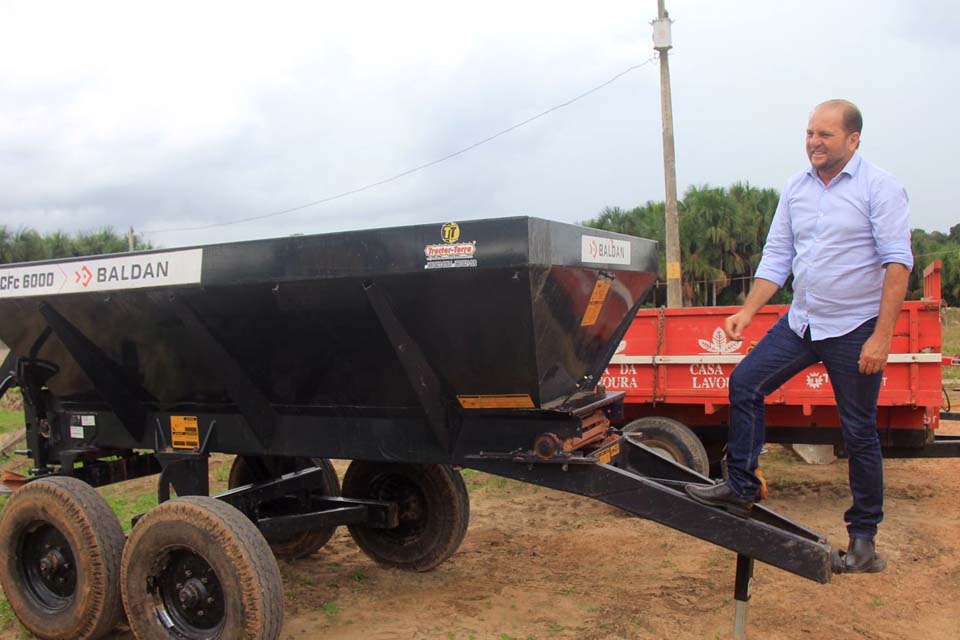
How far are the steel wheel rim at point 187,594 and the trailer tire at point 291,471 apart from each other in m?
1.29

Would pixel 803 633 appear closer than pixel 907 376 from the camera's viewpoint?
Yes

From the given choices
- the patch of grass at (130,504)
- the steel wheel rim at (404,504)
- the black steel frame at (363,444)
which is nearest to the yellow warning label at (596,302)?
the black steel frame at (363,444)

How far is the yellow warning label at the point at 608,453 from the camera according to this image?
4.08 m

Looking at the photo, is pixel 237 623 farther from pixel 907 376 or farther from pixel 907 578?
pixel 907 376

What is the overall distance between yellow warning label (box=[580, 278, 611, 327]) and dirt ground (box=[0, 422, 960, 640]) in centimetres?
168

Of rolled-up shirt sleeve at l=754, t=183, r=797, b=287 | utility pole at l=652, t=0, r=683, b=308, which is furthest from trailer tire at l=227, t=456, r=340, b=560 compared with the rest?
utility pole at l=652, t=0, r=683, b=308

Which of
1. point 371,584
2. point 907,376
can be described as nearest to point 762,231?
point 907,376

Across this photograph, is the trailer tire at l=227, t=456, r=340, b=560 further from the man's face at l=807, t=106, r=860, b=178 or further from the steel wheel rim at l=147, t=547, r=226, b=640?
the man's face at l=807, t=106, r=860, b=178

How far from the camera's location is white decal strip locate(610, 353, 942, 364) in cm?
658

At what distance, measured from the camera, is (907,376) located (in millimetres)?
6656

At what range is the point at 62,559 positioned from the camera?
4461mm

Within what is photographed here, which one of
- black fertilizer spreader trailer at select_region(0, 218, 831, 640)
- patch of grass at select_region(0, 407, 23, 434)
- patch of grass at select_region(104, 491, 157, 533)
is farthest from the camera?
patch of grass at select_region(0, 407, 23, 434)

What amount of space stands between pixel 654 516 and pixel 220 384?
2398mm

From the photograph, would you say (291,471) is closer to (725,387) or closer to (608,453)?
(608,453)
